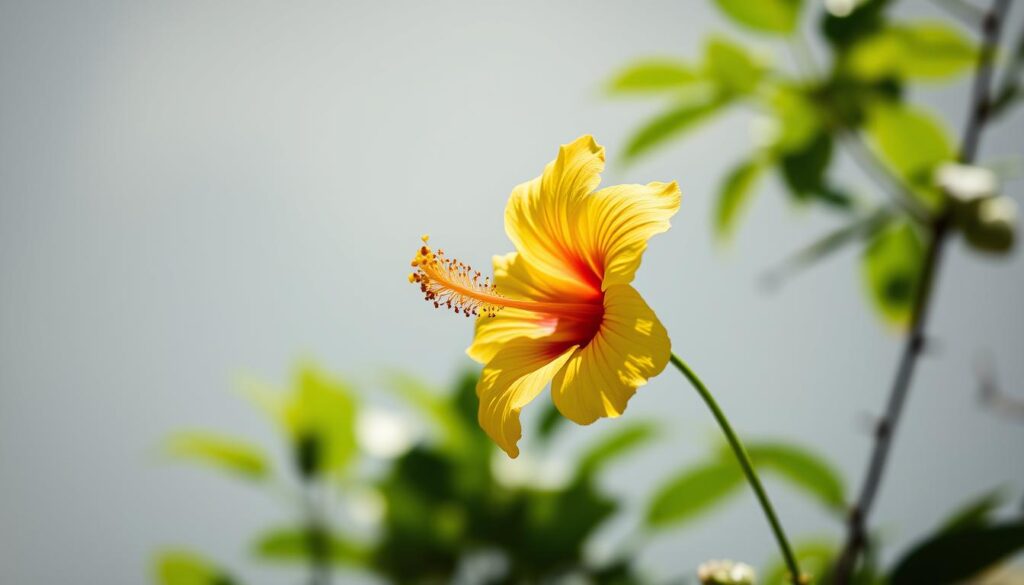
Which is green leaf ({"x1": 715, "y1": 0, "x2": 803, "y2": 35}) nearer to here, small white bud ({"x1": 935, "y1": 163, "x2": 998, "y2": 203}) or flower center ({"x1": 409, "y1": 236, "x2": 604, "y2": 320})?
small white bud ({"x1": 935, "y1": 163, "x2": 998, "y2": 203})

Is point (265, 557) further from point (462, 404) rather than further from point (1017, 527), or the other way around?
point (1017, 527)

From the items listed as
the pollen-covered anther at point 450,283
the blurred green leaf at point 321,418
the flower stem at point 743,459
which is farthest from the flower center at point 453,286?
the blurred green leaf at point 321,418

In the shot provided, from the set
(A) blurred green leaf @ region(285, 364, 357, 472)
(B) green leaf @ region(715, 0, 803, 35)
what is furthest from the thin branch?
(A) blurred green leaf @ region(285, 364, 357, 472)

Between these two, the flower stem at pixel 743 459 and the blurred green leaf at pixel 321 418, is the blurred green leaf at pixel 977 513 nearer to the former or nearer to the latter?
the flower stem at pixel 743 459

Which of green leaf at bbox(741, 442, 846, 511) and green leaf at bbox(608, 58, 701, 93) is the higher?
green leaf at bbox(608, 58, 701, 93)

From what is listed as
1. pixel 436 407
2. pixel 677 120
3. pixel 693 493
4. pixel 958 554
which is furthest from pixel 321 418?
pixel 958 554

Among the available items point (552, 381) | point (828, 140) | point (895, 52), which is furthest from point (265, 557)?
point (895, 52)
